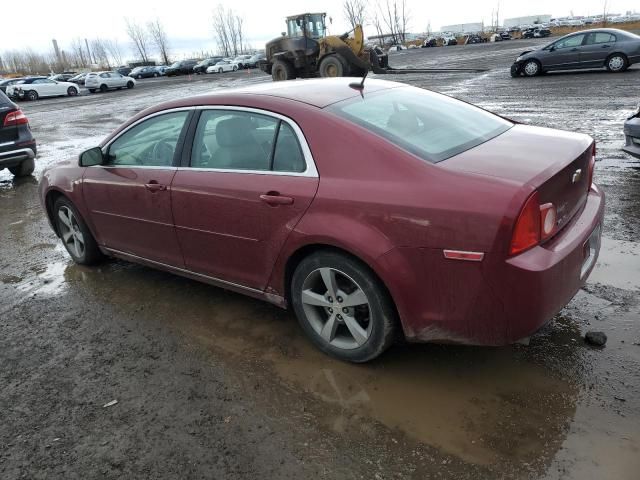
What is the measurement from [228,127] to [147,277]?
1.85 m

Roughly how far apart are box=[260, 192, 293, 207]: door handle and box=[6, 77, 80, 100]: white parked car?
37.5 meters

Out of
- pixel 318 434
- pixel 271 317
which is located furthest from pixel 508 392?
pixel 271 317

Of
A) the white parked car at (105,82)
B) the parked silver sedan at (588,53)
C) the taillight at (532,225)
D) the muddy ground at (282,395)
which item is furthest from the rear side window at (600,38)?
the white parked car at (105,82)

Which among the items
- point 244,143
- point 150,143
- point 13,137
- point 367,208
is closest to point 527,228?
point 367,208

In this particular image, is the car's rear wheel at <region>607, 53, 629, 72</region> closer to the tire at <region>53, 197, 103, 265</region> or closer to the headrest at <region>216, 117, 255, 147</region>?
the headrest at <region>216, 117, 255, 147</region>

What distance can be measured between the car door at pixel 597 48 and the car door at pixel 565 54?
0.20 metres

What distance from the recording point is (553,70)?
18.4m

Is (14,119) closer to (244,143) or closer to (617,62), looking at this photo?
(244,143)

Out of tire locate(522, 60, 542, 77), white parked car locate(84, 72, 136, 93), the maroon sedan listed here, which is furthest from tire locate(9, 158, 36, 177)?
white parked car locate(84, 72, 136, 93)

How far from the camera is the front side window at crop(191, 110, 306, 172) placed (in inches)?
121

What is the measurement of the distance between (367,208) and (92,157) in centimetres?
262

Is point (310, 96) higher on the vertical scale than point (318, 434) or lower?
higher

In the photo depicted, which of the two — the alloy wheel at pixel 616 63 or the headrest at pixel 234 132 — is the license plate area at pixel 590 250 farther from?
the alloy wheel at pixel 616 63

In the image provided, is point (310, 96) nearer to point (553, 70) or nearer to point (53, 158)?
point (53, 158)
